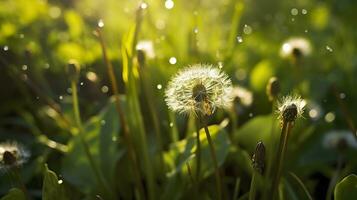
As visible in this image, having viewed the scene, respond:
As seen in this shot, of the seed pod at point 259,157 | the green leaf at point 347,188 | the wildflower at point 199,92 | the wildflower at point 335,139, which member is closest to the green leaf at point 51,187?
the wildflower at point 199,92

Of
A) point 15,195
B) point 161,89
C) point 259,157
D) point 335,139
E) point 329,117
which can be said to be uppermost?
point 161,89

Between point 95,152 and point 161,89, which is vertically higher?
point 161,89

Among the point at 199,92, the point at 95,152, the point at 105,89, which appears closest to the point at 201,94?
the point at 199,92

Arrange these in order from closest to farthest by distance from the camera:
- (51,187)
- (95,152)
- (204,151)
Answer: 1. (51,187)
2. (204,151)
3. (95,152)

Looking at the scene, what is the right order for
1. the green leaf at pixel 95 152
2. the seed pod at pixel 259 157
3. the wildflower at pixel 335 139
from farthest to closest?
the wildflower at pixel 335 139, the green leaf at pixel 95 152, the seed pod at pixel 259 157

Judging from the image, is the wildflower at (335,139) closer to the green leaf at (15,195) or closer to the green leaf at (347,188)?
the green leaf at (347,188)

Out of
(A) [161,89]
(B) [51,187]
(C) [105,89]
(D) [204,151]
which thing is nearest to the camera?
(B) [51,187]

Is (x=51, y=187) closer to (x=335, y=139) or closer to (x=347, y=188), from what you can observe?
(x=347, y=188)
